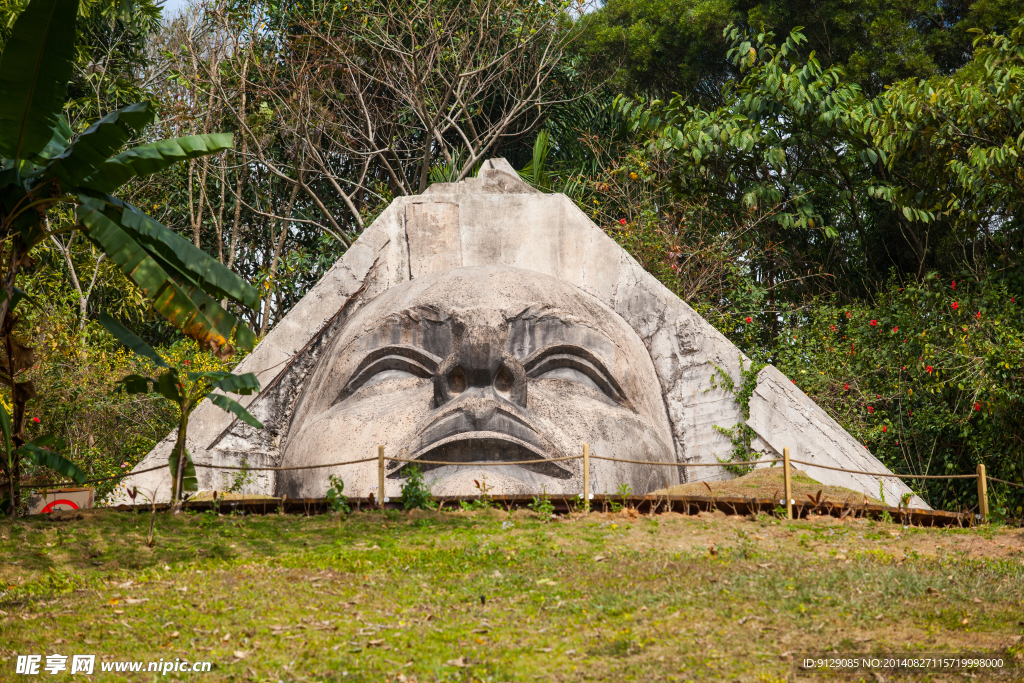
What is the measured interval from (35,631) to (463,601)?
2717 millimetres

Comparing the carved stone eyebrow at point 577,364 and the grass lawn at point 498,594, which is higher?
the carved stone eyebrow at point 577,364

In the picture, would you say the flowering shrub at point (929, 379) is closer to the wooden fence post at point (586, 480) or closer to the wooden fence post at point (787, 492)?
the wooden fence post at point (787, 492)

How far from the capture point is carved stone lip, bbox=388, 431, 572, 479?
371 inches

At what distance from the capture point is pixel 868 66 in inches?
784

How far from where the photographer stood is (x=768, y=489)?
9.83m

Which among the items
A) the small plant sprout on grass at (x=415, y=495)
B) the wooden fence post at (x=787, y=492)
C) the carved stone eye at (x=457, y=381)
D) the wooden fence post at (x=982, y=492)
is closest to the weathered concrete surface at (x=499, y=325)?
the small plant sprout on grass at (x=415, y=495)

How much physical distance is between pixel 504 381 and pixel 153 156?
3844mm

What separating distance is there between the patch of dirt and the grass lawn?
555 mm

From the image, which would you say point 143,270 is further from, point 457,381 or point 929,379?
point 929,379

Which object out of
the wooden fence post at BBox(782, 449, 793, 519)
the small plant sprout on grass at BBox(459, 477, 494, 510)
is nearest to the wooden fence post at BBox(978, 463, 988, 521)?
the wooden fence post at BBox(782, 449, 793, 519)

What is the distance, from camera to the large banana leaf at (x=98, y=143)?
7.90 m

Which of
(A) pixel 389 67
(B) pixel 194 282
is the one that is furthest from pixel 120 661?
(A) pixel 389 67

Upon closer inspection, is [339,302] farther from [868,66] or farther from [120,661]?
[868,66]

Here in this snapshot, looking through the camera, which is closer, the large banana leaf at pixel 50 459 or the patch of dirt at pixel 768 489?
the large banana leaf at pixel 50 459
